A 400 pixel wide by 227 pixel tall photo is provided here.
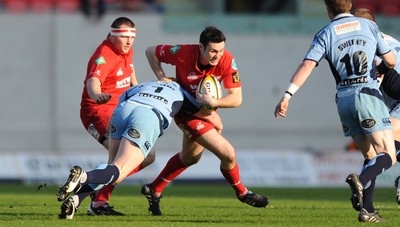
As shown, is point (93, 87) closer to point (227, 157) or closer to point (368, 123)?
point (227, 157)

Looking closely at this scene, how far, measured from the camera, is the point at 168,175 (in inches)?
409

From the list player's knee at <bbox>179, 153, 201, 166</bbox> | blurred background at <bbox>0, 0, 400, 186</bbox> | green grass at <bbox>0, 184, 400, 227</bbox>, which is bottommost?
blurred background at <bbox>0, 0, 400, 186</bbox>

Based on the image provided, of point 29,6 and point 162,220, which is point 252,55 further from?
point 162,220

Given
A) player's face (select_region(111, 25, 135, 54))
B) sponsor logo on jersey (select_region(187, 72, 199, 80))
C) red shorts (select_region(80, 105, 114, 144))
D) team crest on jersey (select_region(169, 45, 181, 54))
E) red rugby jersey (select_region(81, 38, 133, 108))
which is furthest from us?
red shorts (select_region(80, 105, 114, 144))

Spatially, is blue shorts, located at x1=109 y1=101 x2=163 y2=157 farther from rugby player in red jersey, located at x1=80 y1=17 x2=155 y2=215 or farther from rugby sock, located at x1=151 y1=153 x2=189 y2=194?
rugby sock, located at x1=151 y1=153 x2=189 y2=194

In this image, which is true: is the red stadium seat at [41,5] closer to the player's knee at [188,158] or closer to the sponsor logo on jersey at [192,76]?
the player's knee at [188,158]

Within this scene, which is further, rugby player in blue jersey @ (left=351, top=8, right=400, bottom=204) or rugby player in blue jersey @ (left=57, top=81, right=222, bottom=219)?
rugby player in blue jersey @ (left=351, top=8, right=400, bottom=204)

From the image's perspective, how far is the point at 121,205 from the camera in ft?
39.6

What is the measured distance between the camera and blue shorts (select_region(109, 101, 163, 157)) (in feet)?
28.8

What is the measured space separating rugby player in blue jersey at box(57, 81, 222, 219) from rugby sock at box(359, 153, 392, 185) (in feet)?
6.08

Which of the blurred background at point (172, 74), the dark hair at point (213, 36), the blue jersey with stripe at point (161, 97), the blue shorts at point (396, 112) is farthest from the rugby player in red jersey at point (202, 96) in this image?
the blurred background at point (172, 74)

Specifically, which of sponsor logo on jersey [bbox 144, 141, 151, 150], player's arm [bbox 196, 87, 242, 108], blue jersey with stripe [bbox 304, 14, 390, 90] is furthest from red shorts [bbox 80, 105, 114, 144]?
blue jersey with stripe [bbox 304, 14, 390, 90]

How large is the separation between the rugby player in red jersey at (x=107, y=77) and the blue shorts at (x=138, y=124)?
1.18 m

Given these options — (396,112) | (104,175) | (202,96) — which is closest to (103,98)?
(104,175)
